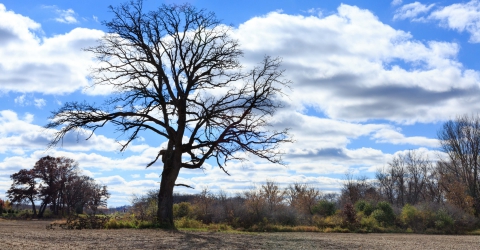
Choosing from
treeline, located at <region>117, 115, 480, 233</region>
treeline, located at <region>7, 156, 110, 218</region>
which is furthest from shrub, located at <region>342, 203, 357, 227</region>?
treeline, located at <region>7, 156, 110, 218</region>

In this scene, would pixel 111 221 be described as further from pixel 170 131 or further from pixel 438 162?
pixel 438 162

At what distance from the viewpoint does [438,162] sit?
5594cm

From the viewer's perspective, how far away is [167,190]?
2167cm

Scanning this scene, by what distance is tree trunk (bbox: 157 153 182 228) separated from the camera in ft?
70.6

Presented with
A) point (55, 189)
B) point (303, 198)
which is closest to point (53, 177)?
point (55, 189)

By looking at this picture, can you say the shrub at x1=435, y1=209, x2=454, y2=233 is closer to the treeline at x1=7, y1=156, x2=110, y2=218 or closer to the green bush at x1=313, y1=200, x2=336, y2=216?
the green bush at x1=313, y1=200, x2=336, y2=216

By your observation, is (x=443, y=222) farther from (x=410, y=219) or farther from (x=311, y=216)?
(x=311, y=216)

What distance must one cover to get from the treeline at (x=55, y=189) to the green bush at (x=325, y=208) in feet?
92.3

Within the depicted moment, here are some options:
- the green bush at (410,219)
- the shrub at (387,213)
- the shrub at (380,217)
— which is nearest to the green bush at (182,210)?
A: the shrub at (380,217)

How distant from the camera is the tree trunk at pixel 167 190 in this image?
70.6 feet

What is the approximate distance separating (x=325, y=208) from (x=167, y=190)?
14.1 meters

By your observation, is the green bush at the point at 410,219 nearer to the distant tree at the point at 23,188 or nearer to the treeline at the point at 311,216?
the treeline at the point at 311,216

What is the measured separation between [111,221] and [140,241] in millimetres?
8068

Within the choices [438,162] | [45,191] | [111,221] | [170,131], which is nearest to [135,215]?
[111,221]
